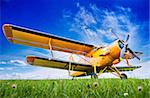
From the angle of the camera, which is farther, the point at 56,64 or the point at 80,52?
the point at 80,52

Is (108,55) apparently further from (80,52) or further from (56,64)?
(56,64)

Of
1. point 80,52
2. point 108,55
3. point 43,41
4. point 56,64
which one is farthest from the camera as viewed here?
point 108,55

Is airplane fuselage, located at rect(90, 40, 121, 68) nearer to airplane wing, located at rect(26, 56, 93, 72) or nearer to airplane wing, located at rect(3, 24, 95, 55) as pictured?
airplane wing, located at rect(26, 56, 93, 72)

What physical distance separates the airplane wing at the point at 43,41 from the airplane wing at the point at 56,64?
0.48ft

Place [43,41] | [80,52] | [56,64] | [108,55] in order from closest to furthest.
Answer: [43,41], [56,64], [80,52], [108,55]

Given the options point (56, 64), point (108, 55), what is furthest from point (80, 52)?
point (56, 64)

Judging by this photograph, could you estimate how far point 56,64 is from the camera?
14.4 feet

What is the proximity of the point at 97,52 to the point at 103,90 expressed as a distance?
3.60 meters

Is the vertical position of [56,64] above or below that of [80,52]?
below

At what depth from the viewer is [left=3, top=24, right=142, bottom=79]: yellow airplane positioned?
12.9 ft

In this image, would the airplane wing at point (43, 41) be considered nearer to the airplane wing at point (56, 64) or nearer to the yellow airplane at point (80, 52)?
the yellow airplane at point (80, 52)

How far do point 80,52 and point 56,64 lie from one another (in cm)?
53

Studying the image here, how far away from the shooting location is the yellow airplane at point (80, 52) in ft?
12.9

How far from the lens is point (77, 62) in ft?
15.9
